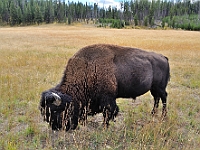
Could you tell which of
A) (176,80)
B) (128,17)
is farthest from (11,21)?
(176,80)

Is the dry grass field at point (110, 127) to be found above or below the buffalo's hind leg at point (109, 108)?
below

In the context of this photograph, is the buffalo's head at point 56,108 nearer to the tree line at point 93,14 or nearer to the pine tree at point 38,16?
the tree line at point 93,14

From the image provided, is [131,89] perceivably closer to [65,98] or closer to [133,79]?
Answer: [133,79]

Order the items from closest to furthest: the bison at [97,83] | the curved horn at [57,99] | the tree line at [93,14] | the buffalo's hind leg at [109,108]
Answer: the curved horn at [57,99]
the bison at [97,83]
the buffalo's hind leg at [109,108]
the tree line at [93,14]

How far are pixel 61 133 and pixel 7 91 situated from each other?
3764mm

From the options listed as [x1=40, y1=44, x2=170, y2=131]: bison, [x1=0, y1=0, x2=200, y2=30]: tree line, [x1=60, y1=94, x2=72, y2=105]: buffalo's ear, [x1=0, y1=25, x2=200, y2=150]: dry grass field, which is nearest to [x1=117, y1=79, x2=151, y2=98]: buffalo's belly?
[x1=40, y1=44, x2=170, y2=131]: bison

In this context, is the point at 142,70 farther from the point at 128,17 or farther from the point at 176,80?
the point at 128,17

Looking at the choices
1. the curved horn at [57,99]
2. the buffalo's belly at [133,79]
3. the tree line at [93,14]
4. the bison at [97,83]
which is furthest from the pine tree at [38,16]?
the curved horn at [57,99]

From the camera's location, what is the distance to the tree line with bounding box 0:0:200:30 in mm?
99188

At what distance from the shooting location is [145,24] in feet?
331

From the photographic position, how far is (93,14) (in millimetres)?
131875

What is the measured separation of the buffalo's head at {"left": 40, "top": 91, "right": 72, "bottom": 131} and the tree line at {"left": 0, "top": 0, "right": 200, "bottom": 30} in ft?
288

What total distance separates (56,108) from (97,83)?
1.11m

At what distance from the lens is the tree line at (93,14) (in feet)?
325
